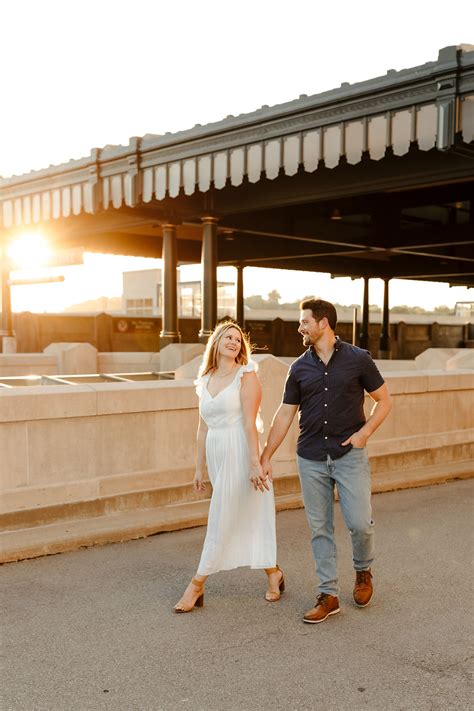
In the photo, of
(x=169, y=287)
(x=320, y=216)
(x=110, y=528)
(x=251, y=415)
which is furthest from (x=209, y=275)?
(x=251, y=415)

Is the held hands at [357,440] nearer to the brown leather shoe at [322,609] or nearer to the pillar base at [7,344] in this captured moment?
the brown leather shoe at [322,609]

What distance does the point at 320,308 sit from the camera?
469 centimetres

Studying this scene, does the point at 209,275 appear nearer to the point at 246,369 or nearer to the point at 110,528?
the point at 110,528

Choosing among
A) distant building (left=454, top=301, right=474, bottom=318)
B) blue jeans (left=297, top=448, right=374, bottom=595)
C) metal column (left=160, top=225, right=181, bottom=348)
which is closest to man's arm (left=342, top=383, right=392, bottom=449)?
blue jeans (left=297, top=448, right=374, bottom=595)

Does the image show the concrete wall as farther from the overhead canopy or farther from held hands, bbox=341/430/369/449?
the overhead canopy

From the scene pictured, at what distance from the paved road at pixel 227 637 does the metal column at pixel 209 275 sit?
25.3 ft

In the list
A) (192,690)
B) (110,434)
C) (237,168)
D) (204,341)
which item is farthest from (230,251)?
(192,690)

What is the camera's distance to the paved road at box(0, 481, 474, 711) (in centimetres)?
365

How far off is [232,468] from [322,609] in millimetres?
997

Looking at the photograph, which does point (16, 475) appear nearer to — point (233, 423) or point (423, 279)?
point (233, 423)

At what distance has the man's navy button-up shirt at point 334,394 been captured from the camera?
4695mm

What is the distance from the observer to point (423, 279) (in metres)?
30.8

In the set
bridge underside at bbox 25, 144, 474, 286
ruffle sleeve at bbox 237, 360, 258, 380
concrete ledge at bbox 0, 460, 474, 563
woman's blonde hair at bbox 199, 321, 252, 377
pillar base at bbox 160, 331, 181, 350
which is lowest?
concrete ledge at bbox 0, 460, 474, 563

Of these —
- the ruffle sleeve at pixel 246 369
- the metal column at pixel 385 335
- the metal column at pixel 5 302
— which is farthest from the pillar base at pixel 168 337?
the metal column at pixel 385 335
